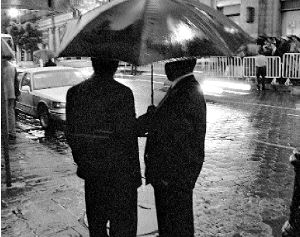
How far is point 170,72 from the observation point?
125 inches

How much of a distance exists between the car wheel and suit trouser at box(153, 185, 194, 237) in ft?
23.8

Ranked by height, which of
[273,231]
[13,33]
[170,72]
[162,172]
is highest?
[13,33]

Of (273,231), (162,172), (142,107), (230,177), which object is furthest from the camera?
(142,107)

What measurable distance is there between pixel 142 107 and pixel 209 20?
9.67m

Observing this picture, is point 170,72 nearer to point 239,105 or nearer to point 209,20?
point 209,20

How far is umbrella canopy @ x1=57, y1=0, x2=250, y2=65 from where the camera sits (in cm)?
287

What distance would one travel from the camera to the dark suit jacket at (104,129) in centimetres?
302

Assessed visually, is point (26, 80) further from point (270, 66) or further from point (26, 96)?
point (270, 66)

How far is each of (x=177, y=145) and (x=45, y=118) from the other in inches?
303

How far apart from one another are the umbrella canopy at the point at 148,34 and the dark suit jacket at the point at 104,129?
28 centimetres

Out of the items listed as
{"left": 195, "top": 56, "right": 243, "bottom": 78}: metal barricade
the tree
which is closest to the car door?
{"left": 195, "top": 56, "right": 243, "bottom": 78}: metal barricade

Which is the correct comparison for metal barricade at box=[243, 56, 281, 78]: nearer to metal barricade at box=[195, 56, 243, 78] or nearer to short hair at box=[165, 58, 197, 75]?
metal barricade at box=[195, 56, 243, 78]

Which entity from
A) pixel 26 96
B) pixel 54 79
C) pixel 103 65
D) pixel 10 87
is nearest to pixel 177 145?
pixel 103 65

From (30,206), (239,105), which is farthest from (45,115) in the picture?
(239,105)
